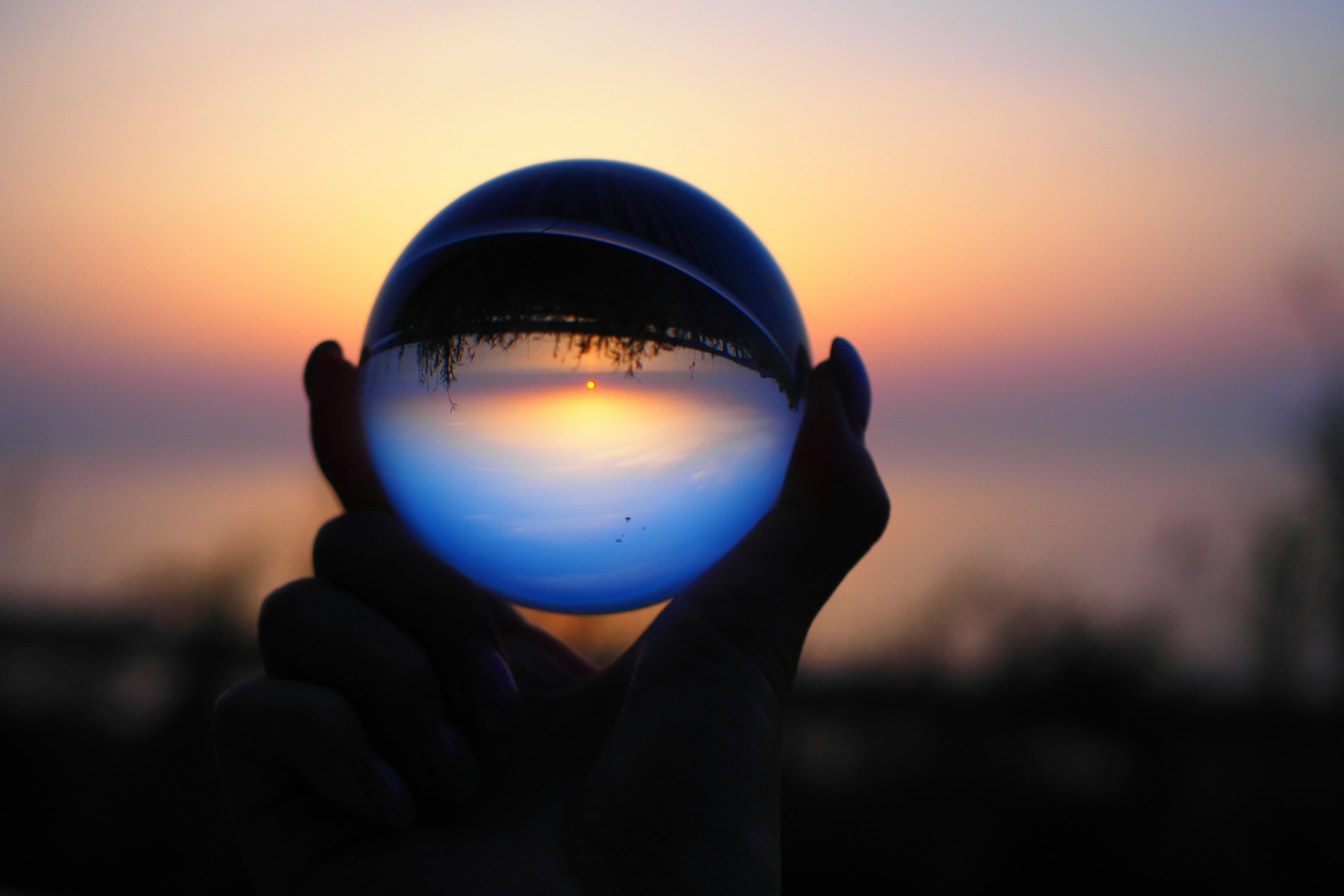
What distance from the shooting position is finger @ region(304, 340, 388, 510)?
6.69 feet

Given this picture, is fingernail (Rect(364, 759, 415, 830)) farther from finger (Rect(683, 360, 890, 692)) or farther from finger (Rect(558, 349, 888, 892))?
finger (Rect(683, 360, 890, 692))

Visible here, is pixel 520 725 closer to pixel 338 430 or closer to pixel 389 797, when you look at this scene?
pixel 389 797

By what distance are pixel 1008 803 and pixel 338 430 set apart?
439cm

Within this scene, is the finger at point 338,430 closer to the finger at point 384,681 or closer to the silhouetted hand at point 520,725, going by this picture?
the silhouetted hand at point 520,725

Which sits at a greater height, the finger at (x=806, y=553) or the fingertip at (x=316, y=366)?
the fingertip at (x=316, y=366)

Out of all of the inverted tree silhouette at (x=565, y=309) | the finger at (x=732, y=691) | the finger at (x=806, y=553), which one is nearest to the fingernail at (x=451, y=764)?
the finger at (x=732, y=691)

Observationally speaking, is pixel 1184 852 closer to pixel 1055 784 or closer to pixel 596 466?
pixel 1055 784

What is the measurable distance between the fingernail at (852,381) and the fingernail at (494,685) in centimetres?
97

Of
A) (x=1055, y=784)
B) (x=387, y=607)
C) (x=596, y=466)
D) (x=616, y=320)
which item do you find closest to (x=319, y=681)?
(x=387, y=607)

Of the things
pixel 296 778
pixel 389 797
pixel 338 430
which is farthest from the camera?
pixel 338 430

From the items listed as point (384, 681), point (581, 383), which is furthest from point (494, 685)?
point (581, 383)

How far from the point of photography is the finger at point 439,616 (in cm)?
177

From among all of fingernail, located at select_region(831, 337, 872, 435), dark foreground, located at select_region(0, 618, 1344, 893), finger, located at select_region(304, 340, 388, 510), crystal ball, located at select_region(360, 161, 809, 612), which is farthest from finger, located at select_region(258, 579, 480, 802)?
dark foreground, located at select_region(0, 618, 1344, 893)

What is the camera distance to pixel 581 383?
1.45 m
